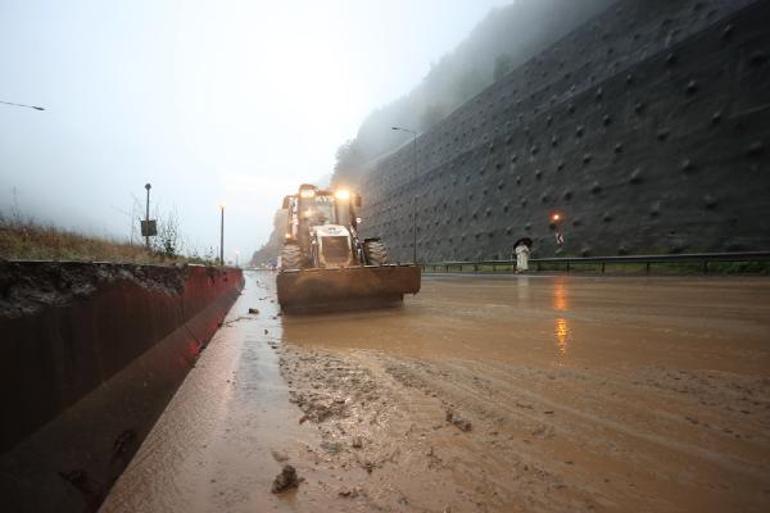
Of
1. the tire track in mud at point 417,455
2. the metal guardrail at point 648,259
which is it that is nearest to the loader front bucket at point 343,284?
the tire track in mud at point 417,455

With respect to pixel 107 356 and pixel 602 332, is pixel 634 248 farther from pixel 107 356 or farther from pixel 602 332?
pixel 107 356

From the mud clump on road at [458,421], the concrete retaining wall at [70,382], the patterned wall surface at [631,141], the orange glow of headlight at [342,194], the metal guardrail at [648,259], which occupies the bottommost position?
the mud clump on road at [458,421]

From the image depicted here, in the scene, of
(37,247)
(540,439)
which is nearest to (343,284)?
(37,247)

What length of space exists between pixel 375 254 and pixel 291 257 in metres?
1.74

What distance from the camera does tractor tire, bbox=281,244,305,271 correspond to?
9023 millimetres

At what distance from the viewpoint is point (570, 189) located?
21.8m

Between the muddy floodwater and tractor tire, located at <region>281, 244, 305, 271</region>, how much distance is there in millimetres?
4665

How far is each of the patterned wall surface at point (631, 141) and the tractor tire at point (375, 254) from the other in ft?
42.0

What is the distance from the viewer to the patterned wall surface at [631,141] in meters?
15.5

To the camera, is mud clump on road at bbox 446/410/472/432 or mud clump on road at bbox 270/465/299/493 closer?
mud clump on road at bbox 270/465/299/493

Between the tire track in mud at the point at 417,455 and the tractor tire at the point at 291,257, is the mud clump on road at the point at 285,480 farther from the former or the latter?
the tractor tire at the point at 291,257

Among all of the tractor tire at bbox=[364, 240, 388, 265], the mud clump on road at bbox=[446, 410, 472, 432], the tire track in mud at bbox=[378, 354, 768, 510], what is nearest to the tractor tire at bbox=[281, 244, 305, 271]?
the tractor tire at bbox=[364, 240, 388, 265]

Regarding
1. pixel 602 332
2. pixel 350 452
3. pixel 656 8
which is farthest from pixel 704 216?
pixel 350 452

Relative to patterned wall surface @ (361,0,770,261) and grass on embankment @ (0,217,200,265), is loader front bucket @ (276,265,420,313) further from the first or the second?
patterned wall surface @ (361,0,770,261)
